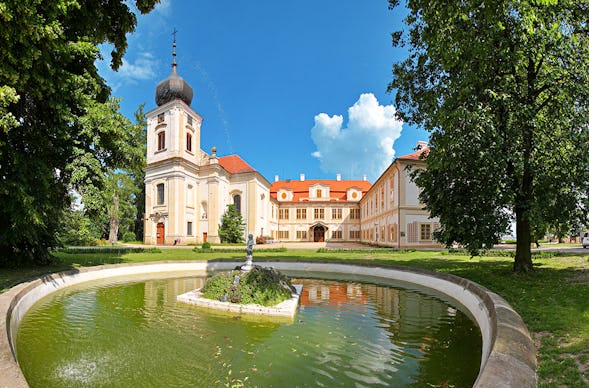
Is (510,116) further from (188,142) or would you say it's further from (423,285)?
(188,142)

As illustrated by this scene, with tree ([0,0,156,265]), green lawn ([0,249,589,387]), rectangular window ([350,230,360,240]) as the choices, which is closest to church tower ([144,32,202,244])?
tree ([0,0,156,265])

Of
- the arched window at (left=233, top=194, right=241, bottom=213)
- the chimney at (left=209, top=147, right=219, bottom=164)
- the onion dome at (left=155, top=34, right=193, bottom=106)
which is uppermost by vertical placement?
the onion dome at (left=155, top=34, right=193, bottom=106)

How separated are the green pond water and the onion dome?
36.5m

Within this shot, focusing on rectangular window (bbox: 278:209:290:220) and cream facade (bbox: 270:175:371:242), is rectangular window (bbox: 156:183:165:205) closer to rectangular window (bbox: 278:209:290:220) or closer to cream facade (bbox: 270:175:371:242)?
cream facade (bbox: 270:175:371:242)

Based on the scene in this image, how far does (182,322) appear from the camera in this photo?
25.2ft

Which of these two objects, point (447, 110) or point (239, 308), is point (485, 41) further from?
point (239, 308)

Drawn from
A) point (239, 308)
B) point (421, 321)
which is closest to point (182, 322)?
point (239, 308)

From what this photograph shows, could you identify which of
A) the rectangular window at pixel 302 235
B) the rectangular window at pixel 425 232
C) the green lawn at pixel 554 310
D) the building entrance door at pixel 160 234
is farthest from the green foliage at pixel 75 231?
the rectangular window at pixel 302 235

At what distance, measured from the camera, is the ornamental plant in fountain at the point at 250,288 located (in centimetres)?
914

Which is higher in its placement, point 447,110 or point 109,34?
point 109,34

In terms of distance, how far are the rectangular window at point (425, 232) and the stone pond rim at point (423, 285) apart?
17359mm

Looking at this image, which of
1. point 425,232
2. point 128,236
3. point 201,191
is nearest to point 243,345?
point 425,232

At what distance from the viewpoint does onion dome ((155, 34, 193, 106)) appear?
4206 cm

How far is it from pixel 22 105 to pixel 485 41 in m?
14.4
